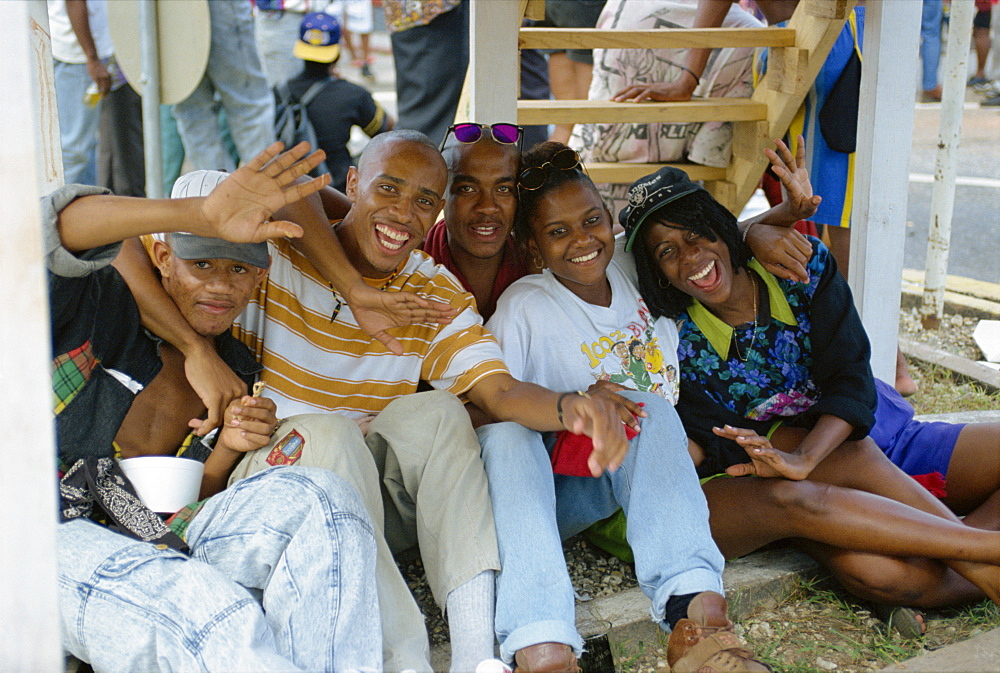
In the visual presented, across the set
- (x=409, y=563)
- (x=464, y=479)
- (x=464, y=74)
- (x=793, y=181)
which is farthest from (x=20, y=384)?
(x=464, y=74)

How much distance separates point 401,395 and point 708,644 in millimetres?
938

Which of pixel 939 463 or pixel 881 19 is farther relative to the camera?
pixel 881 19

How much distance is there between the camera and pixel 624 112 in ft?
11.5

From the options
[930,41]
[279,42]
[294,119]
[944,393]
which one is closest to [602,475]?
[944,393]

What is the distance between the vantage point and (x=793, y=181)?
2609 millimetres

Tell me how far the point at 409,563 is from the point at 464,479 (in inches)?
24.8

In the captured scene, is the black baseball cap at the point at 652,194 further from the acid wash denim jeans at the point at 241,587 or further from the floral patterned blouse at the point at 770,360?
the acid wash denim jeans at the point at 241,587

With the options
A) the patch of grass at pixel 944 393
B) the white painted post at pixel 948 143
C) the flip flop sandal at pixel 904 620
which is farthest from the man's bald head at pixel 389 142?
the white painted post at pixel 948 143

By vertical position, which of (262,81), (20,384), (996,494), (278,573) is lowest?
(996,494)

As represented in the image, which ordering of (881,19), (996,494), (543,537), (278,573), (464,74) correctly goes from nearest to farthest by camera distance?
(278,573), (543,537), (996,494), (881,19), (464,74)

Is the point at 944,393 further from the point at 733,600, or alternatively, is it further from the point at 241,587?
the point at 241,587

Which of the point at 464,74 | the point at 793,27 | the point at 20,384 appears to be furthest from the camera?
the point at 464,74

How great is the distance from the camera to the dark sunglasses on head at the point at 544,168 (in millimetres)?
2637

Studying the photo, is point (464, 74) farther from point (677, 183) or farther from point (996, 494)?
point (996, 494)
